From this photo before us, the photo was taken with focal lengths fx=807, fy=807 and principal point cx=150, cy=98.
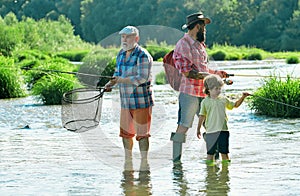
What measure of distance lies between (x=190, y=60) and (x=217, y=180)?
5.03 ft

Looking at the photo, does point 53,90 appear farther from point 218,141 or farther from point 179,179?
point 179,179

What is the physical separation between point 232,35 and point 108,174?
9486 cm

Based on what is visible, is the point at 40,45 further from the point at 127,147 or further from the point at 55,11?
the point at 55,11

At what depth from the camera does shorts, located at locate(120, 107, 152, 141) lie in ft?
29.2

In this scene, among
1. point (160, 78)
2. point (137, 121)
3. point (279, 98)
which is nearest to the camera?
point (137, 121)

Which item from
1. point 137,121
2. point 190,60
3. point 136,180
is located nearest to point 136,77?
point 137,121

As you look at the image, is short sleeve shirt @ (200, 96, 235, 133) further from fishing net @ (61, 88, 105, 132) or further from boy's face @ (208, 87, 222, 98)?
fishing net @ (61, 88, 105, 132)

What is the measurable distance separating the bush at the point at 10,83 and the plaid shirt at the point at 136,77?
13267 mm

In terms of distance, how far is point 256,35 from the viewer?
324ft

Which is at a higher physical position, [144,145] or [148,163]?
[144,145]

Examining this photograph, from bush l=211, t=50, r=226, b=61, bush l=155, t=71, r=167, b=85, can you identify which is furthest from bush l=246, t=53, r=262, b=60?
bush l=155, t=71, r=167, b=85

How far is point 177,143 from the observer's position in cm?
956

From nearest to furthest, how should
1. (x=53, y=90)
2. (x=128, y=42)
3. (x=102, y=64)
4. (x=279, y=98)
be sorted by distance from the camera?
1. (x=128, y=42)
2. (x=279, y=98)
3. (x=53, y=90)
4. (x=102, y=64)

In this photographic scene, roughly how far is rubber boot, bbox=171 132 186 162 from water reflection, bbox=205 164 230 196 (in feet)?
1.56
